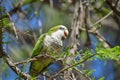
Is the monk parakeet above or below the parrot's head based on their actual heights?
below

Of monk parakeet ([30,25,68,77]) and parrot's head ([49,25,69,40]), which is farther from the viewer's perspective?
parrot's head ([49,25,69,40])

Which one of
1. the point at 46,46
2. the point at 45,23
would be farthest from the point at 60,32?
the point at 45,23

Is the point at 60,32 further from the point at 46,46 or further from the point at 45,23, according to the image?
the point at 45,23

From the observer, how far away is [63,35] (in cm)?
241

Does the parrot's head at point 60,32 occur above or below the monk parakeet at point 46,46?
above

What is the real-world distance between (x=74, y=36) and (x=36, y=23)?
711 mm

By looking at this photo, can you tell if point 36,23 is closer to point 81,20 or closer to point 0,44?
point 81,20

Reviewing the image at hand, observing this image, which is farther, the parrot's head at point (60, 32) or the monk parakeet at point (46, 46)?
the parrot's head at point (60, 32)

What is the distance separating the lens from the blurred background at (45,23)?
2.69 metres

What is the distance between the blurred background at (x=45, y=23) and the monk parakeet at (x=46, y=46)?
0.48 ft

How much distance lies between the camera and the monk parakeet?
229 cm

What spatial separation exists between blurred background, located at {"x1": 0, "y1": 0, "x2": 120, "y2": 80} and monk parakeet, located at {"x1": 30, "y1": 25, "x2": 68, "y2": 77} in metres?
0.15

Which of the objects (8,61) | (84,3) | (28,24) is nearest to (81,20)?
(84,3)

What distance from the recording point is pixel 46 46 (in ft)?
7.59
